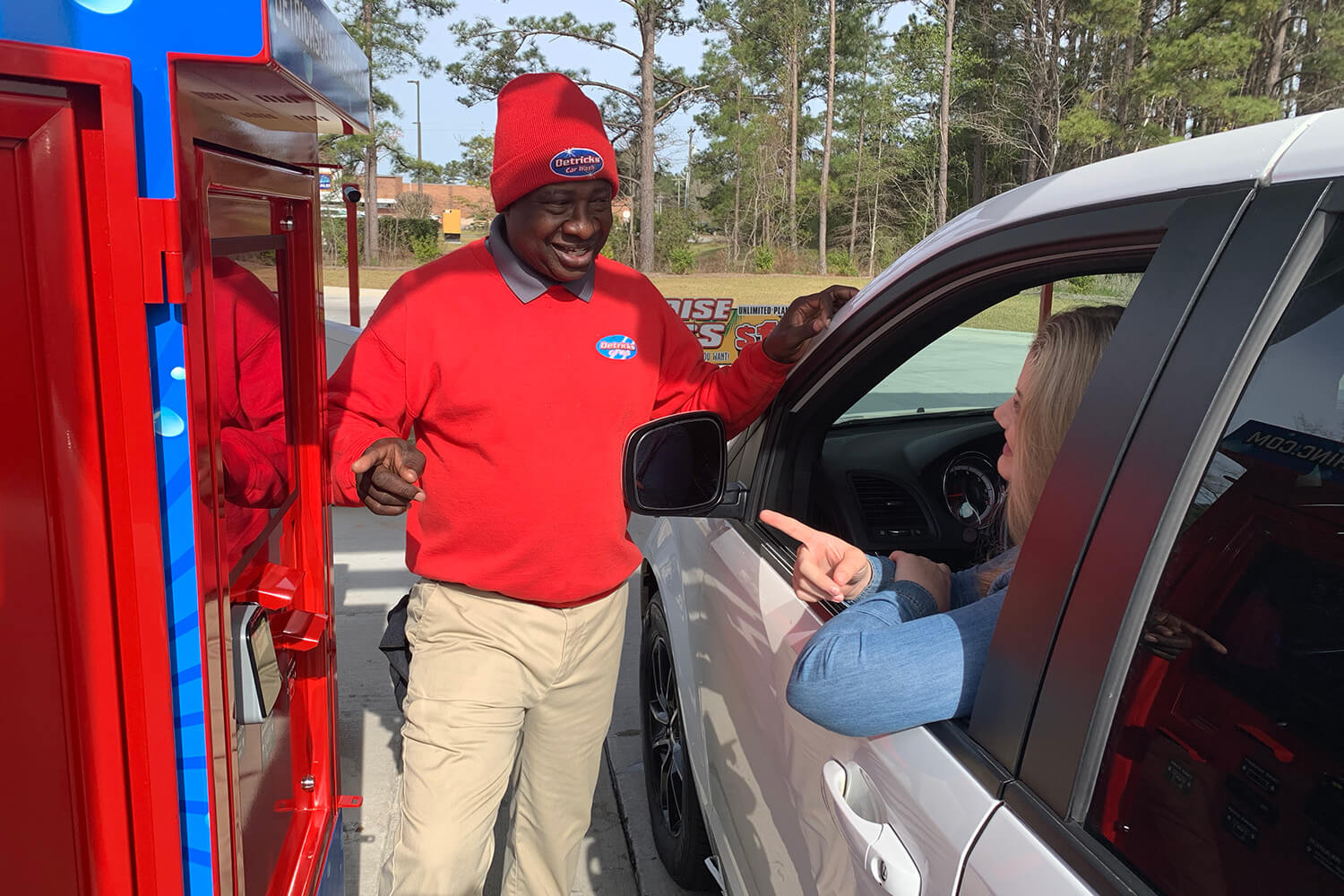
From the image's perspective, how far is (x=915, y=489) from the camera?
2744mm

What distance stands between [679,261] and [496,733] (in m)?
35.1

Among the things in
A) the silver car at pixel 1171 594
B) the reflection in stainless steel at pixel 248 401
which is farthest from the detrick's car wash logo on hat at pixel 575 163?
the silver car at pixel 1171 594

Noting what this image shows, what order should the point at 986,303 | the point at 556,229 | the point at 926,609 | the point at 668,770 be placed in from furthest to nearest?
the point at 668,770 < the point at 556,229 < the point at 986,303 < the point at 926,609

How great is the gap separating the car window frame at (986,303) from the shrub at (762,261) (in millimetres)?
36939

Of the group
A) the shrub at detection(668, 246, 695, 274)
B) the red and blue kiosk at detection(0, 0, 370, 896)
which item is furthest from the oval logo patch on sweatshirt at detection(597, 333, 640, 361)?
the shrub at detection(668, 246, 695, 274)

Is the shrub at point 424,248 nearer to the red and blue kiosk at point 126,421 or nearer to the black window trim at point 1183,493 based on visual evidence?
the red and blue kiosk at point 126,421

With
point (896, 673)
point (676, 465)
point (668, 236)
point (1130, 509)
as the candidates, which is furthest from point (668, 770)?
point (668, 236)

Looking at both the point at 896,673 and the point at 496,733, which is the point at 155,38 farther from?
the point at 496,733

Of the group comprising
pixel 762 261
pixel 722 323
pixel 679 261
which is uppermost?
pixel 762 261

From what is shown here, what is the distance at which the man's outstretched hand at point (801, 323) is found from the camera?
218cm

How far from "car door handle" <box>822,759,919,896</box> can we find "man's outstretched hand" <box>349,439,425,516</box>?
3.00 feet

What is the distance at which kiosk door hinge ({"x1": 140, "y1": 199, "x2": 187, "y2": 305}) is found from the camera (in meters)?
1.19

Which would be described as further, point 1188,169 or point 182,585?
point 182,585

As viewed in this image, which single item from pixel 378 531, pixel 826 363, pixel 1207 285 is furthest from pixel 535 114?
pixel 378 531
